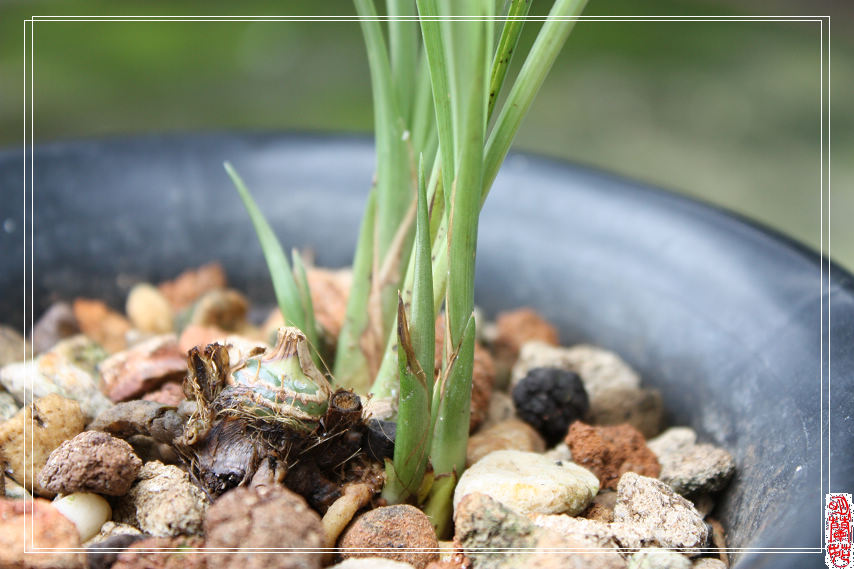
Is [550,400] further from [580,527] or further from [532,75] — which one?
[532,75]

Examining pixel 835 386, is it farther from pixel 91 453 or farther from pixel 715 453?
pixel 91 453

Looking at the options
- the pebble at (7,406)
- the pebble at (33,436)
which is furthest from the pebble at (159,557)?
the pebble at (7,406)

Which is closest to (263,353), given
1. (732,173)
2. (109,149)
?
(109,149)

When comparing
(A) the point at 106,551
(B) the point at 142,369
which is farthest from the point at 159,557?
(B) the point at 142,369

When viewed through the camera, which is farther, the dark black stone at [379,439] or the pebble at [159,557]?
the dark black stone at [379,439]

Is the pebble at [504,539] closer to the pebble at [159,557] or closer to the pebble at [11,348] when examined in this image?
the pebble at [159,557]

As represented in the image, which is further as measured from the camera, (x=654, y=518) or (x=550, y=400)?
(x=550, y=400)
